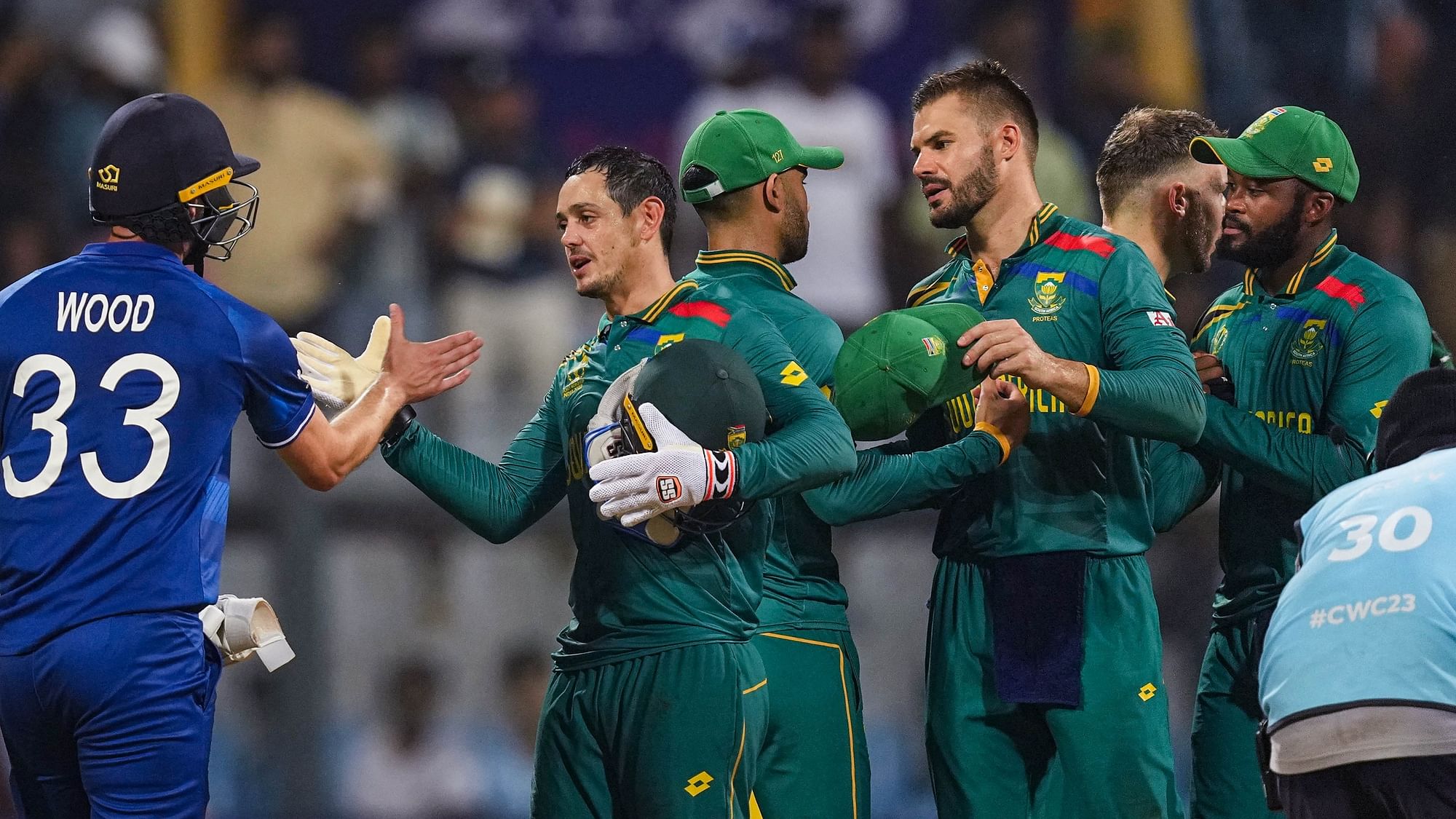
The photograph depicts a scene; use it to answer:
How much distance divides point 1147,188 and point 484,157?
521cm

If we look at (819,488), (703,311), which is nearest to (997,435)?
(819,488)

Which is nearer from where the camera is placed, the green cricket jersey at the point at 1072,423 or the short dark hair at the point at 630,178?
the green cricket jersey at the point at 1072,423

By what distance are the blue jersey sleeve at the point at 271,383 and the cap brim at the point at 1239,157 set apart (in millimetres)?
2707

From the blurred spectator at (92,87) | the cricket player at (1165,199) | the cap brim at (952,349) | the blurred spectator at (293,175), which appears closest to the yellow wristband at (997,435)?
the cap brim at (952,349)

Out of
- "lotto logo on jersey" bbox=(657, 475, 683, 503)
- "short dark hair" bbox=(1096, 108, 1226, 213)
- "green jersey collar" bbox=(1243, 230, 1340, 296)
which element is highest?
"short dark hair" bbox=(1096, 108, 1226, 213)

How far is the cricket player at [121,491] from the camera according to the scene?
3.40m

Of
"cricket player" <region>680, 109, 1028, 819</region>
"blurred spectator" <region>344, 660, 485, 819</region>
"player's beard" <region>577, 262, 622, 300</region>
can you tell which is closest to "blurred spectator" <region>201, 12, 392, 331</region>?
"blurred spectator" <region>344, 660, 485, 819</region>

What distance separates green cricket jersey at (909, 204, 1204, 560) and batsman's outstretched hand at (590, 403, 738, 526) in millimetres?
1031

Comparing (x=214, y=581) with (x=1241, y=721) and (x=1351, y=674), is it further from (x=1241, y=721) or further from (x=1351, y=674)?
(x=1241, y=721)

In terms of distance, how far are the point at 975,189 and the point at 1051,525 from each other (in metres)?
0.97

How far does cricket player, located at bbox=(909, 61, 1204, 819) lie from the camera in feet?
13.5

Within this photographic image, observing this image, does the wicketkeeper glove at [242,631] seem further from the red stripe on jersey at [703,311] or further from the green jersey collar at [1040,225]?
the green jersey collar at [1040,225]

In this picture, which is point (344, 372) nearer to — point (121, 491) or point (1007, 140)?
point (121, 491)

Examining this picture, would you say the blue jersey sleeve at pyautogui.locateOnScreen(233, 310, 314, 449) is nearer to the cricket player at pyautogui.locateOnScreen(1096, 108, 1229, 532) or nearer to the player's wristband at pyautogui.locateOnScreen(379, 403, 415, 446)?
the player's wristband at pyautogui.locateOnScreen(379, 403, 415, 446)
